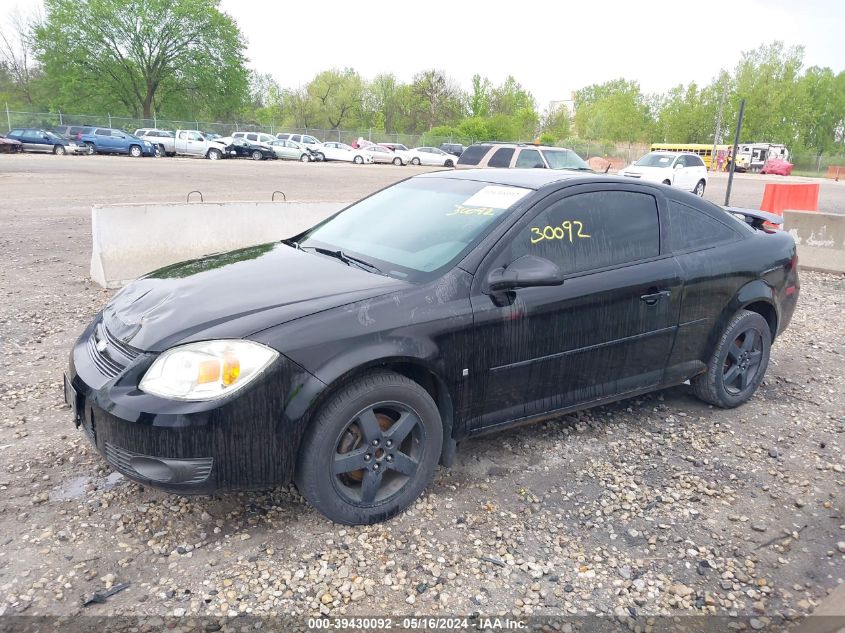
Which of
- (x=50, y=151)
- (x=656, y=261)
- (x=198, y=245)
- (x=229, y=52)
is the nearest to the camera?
(x=656, y=261)

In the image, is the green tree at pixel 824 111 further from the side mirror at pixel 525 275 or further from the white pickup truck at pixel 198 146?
the side mirror at pixel 525 275

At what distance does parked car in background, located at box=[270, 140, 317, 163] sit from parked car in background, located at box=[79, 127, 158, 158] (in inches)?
293

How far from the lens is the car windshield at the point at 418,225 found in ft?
11.1

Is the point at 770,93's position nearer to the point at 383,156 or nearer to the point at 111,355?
the point at 383,156

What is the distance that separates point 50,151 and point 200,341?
129ft

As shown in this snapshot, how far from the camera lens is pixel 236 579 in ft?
8.78

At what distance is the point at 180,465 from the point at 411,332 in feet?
3.72

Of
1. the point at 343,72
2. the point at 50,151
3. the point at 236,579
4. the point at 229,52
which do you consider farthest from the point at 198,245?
the point at 343,72

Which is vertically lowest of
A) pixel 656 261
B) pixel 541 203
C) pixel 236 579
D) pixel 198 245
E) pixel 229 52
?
pixel 236 579

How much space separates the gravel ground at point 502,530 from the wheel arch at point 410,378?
0.38 m

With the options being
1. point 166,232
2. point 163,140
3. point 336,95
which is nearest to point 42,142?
point 163,140

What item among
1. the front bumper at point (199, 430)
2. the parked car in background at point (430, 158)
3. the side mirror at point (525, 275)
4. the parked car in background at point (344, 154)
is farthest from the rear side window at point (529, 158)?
the parked car in background at point (344, 154)

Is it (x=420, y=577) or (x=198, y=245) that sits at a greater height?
(x=198, y=245)

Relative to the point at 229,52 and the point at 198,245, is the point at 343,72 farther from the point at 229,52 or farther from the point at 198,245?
the point at 198,245
